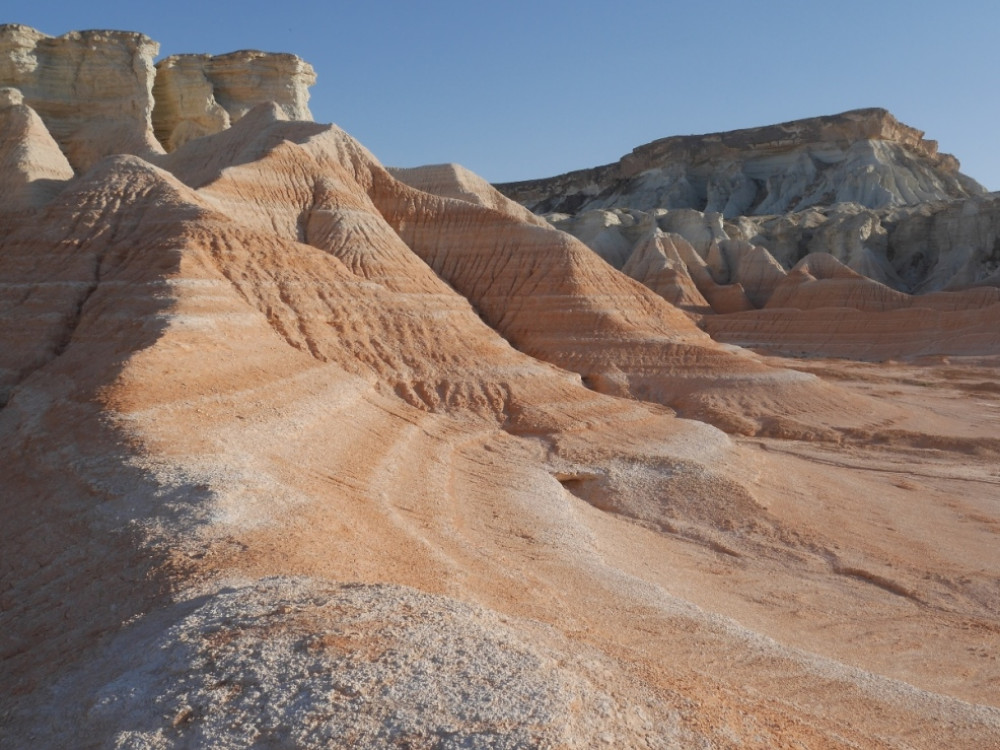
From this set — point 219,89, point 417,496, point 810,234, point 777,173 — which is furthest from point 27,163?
point 777,173

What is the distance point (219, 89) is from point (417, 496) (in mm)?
40150

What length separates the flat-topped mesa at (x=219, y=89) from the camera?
42.7 m

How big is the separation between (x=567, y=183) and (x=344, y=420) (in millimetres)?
88583

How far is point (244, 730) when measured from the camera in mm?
5113

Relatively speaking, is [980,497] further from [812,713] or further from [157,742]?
[157,742]

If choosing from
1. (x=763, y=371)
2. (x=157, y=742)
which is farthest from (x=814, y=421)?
(x=157, y=742)

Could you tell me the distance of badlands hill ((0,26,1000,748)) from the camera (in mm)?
5785

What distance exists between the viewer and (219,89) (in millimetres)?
45625

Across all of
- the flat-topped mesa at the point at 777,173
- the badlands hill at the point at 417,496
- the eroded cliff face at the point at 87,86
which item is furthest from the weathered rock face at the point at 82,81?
the flat-topped mesa at the point at 777,173

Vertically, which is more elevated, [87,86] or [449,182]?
[87,86]

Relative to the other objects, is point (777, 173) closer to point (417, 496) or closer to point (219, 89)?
point (219, 89)

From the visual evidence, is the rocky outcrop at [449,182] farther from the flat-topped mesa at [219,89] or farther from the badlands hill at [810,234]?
the badlands hill at [810,234]

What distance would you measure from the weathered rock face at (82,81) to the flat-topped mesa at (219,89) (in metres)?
4.29

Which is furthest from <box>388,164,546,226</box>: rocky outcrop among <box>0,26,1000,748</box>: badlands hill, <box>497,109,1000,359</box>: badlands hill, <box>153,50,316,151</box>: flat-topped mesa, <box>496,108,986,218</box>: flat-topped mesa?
<box>496,108,986,218</box>: flat-topped mesa
